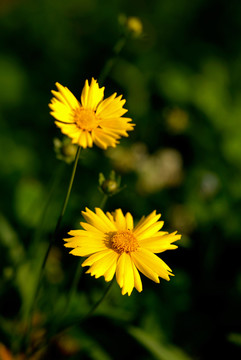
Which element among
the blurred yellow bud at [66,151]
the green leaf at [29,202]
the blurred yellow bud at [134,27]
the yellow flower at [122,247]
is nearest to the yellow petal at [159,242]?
the yellow flower at [122,247]

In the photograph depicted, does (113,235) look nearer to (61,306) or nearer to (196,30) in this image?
(61,306)

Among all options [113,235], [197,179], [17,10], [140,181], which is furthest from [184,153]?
[17,10]

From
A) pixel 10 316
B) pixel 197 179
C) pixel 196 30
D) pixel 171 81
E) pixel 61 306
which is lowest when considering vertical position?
pixel 10 316

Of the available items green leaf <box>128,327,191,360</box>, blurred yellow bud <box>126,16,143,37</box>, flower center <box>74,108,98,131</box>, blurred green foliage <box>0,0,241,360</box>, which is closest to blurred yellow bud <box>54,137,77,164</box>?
blurred green foliage <box>0,0,241,360</box>

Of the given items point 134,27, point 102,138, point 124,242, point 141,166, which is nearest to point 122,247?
point 124,242

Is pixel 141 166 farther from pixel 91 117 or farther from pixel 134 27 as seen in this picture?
pixel 91 117
